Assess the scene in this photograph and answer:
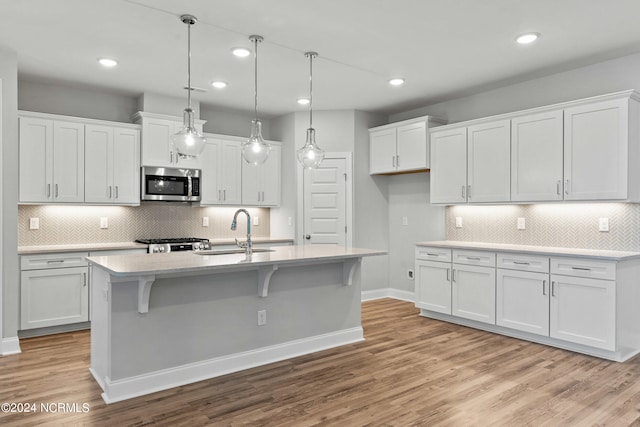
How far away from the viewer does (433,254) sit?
5160mm

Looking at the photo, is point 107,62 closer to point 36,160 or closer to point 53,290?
point 36,160

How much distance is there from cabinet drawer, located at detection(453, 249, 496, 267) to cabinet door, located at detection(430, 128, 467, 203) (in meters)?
0.67

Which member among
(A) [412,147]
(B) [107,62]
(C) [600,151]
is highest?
(B) [107,62]

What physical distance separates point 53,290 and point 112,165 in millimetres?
1519

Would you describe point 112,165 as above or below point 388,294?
above

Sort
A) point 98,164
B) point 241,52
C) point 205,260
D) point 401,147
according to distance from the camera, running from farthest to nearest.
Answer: point 401,147 → point 98,164 → point 241,52 → point 205,260

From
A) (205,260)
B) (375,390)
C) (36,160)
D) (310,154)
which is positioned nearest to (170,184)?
(36,160)

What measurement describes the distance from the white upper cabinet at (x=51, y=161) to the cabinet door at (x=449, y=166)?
4.15 m

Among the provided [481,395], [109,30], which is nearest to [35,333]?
[109,30]

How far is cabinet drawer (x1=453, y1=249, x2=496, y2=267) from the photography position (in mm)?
4560

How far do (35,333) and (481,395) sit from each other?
4280mm

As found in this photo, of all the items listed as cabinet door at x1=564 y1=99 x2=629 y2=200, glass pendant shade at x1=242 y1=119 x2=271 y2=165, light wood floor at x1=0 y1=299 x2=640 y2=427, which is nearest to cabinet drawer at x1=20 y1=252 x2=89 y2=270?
light wood floor at x1=0 y1=299 x2=640 y2=427

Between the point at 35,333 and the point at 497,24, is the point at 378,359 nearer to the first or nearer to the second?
the point at 497,24

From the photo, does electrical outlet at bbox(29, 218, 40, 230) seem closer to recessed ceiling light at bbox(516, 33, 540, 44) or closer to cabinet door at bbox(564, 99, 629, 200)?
recessed ceiling light at bbox(516, 33, 540, 44)
